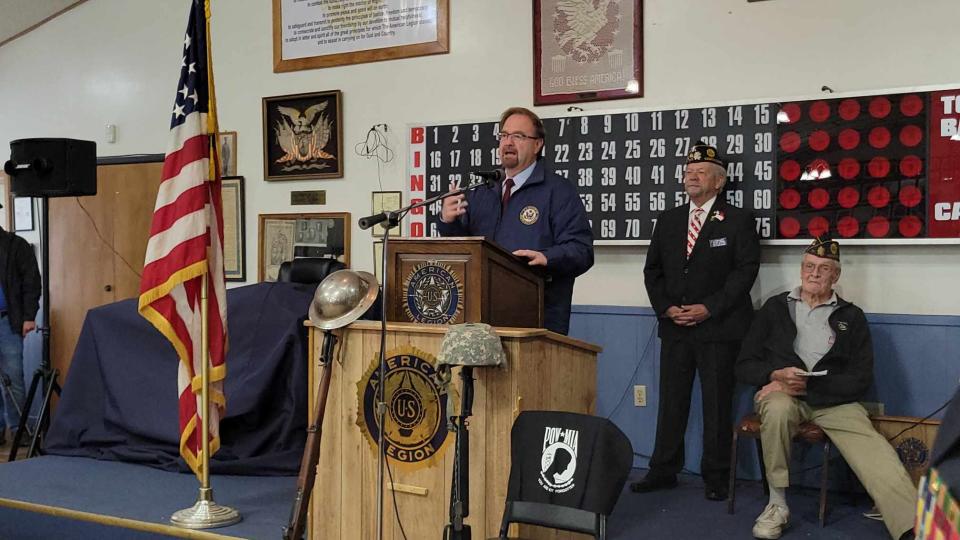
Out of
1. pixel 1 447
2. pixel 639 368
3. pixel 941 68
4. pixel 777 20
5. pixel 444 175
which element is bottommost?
pixel 1 447

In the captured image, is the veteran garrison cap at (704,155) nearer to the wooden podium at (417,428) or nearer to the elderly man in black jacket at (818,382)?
the elderly man in black jacket at (818,382)

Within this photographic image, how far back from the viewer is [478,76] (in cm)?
591

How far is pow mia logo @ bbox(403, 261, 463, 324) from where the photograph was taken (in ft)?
9.87

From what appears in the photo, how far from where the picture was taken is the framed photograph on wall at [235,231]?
676 centimetres

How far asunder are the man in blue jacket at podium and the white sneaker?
1.20m

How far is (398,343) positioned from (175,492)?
1.93m

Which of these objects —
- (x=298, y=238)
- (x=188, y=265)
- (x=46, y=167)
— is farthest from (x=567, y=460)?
(x=46, y=167)

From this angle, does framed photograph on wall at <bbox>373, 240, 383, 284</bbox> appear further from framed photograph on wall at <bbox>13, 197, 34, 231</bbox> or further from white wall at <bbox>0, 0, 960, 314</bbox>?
framed photograph on wall at <bbox>13, 197, 34, 231</bbox>

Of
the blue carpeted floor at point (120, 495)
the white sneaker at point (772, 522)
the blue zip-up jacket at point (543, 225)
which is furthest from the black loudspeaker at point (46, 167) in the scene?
the white sneaker at point (772, 522)

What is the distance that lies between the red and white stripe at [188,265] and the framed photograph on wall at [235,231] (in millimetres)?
2997

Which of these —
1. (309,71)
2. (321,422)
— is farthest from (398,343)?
(309,71)

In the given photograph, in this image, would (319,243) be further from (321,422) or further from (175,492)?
(321,422)

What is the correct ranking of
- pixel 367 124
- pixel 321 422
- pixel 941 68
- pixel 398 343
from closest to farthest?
1. pixel 398 343
2. pixel 321 422
3. pixel 941 68
4. pixel 367 124

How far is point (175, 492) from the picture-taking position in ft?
14.2
